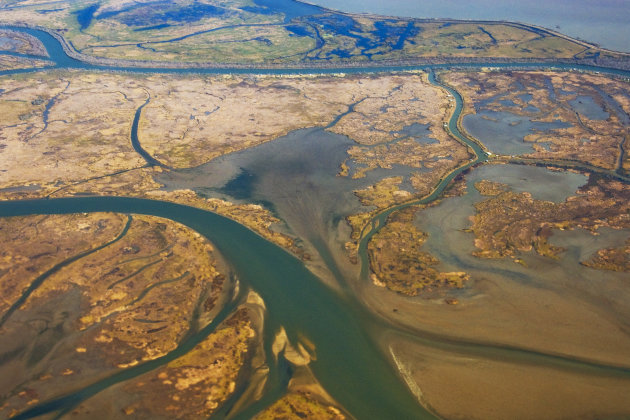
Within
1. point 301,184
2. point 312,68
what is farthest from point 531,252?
point 312,68

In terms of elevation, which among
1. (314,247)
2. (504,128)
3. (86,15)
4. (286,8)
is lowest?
(314,247)

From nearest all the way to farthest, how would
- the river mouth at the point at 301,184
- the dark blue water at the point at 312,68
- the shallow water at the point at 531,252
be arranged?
1. the shallow water at the point at 531,252
2. the river mouth at the point at 301,184
3. the dark blue water at the point at 312,68

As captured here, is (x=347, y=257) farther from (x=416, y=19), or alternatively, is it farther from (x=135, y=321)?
(x=416, y=19)

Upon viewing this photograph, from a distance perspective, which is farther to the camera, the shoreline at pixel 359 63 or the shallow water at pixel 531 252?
the shoreline at pixel 359 63

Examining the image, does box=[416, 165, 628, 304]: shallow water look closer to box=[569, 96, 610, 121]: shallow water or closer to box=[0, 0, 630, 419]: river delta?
box=[0, 0, 630, 419]: river delta

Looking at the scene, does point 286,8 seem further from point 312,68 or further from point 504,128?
point 504,128

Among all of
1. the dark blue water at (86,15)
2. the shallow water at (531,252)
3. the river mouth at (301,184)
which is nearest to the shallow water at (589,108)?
the shallow water at (531,252)

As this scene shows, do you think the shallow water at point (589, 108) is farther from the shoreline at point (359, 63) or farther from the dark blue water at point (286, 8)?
the dark blue water at point (286, 8)

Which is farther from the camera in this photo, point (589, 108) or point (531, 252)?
point (589, 108)

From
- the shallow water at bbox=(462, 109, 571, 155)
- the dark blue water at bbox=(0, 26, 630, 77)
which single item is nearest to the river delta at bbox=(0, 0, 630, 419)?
the shallow water at bbox=(462, 109, 571, 155)
